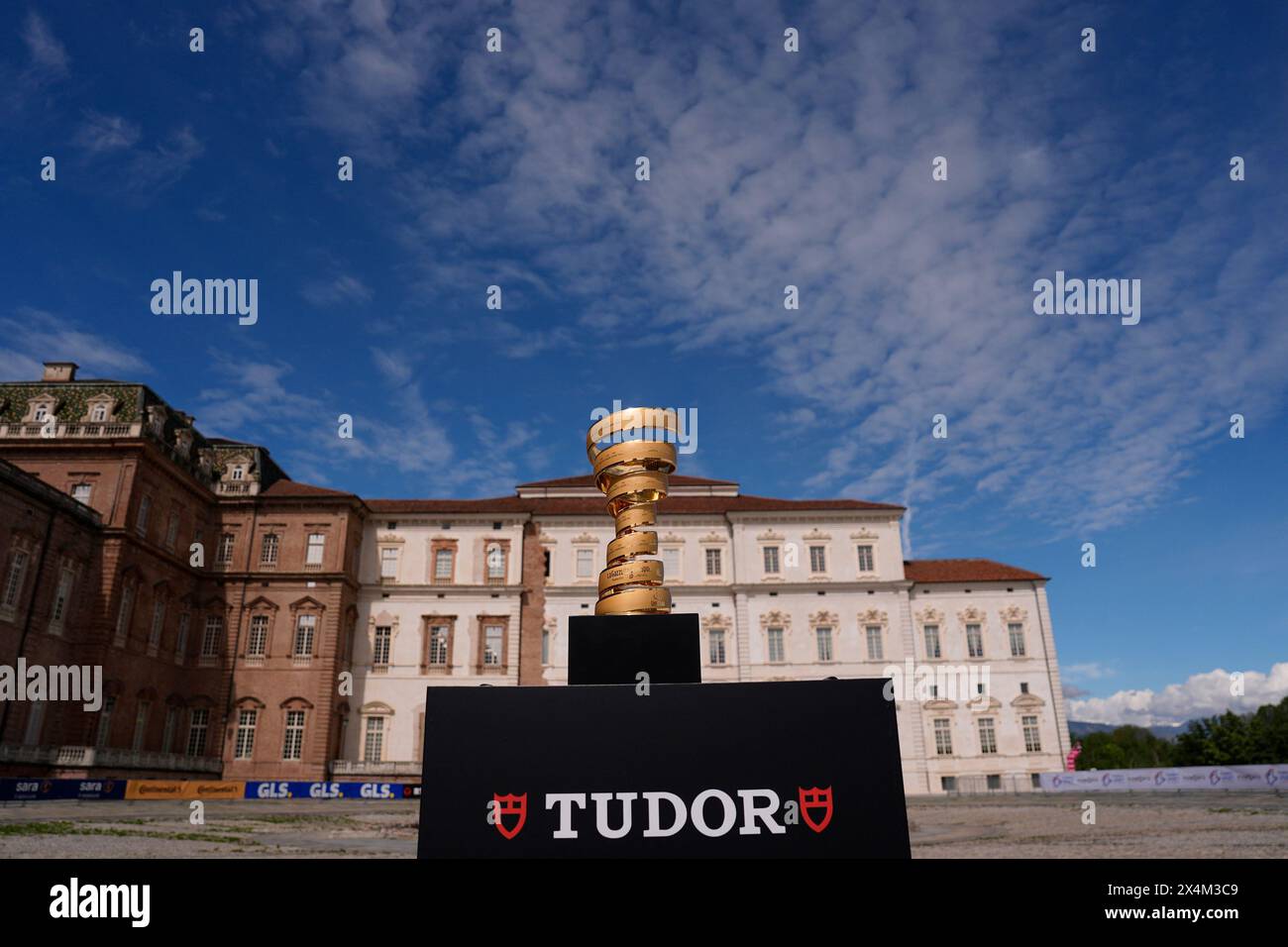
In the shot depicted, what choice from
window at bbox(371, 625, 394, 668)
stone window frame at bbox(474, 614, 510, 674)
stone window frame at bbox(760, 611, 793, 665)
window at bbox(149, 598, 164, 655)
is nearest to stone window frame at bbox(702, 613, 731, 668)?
stone window frame at bbox(760, 611, 793, 665)

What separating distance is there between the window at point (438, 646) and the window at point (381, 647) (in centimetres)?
232

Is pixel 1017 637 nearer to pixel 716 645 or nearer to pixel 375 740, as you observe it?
pixel 716 645

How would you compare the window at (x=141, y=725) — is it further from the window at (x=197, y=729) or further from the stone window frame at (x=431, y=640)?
the stone window frame at (x=431, y=640)

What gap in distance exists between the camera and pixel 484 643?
44.2 metres

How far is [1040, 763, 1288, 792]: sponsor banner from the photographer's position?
33125mm

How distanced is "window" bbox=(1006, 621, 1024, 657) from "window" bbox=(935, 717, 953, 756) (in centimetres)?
582

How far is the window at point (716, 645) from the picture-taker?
44062 mm

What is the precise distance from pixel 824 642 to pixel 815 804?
136ft

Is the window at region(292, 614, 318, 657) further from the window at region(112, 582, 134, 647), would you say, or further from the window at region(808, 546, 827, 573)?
the window at region(808, 546, 827, 573)

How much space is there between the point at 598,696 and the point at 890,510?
43.6 meters

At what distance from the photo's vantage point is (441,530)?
4619 cm

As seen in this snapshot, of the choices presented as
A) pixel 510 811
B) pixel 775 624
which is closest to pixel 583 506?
pixel 775 624
